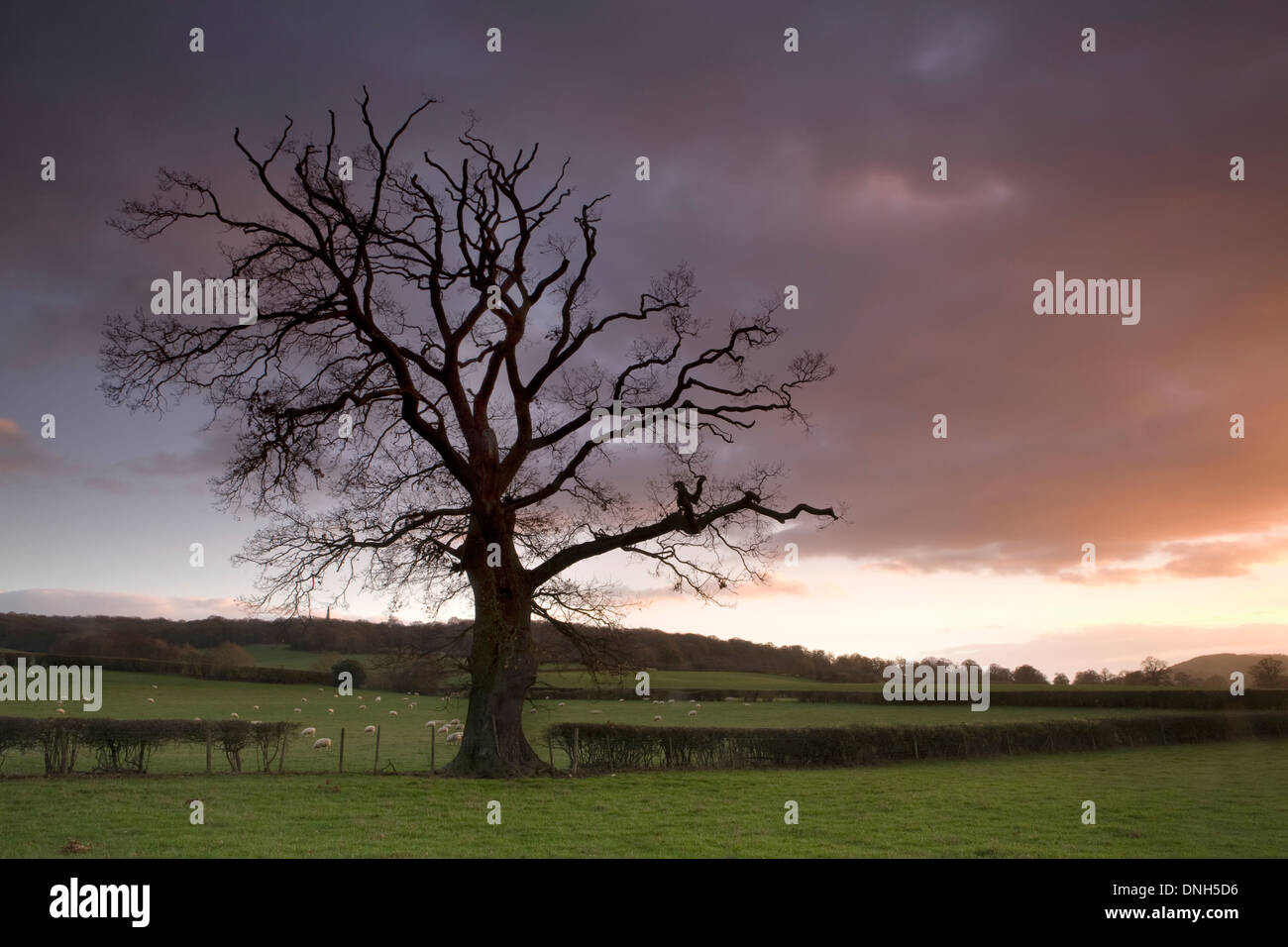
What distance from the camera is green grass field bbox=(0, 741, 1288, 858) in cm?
1424

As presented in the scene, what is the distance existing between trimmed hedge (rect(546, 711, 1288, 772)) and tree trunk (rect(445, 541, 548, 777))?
2593 mm

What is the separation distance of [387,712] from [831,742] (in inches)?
1401

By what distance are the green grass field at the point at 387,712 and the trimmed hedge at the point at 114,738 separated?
438 cm

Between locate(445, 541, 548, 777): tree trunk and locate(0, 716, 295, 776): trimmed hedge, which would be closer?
locate(0, 716, 295, 776): trimmed hedge

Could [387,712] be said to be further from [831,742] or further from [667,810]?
[667,810]

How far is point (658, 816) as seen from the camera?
17531 millimetres

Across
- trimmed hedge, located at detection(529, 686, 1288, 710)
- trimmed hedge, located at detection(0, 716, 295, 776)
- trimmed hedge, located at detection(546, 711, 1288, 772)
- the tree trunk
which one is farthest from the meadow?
trimmed hedge, located at detection(529, 686, 1288, 710)

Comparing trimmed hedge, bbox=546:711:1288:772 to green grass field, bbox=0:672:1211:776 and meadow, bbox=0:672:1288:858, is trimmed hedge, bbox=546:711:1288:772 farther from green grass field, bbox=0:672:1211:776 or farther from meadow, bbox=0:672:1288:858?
green grass field, bbox=0:672:1211:776

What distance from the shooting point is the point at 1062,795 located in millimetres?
21922

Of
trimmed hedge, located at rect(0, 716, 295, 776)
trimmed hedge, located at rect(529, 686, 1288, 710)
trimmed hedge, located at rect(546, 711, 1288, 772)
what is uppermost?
trimmed hedge, located at rect(0, 716, 295, 776)

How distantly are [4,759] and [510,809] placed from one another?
53.5 feet

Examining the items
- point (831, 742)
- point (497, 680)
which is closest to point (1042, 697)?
point (831, 742)
